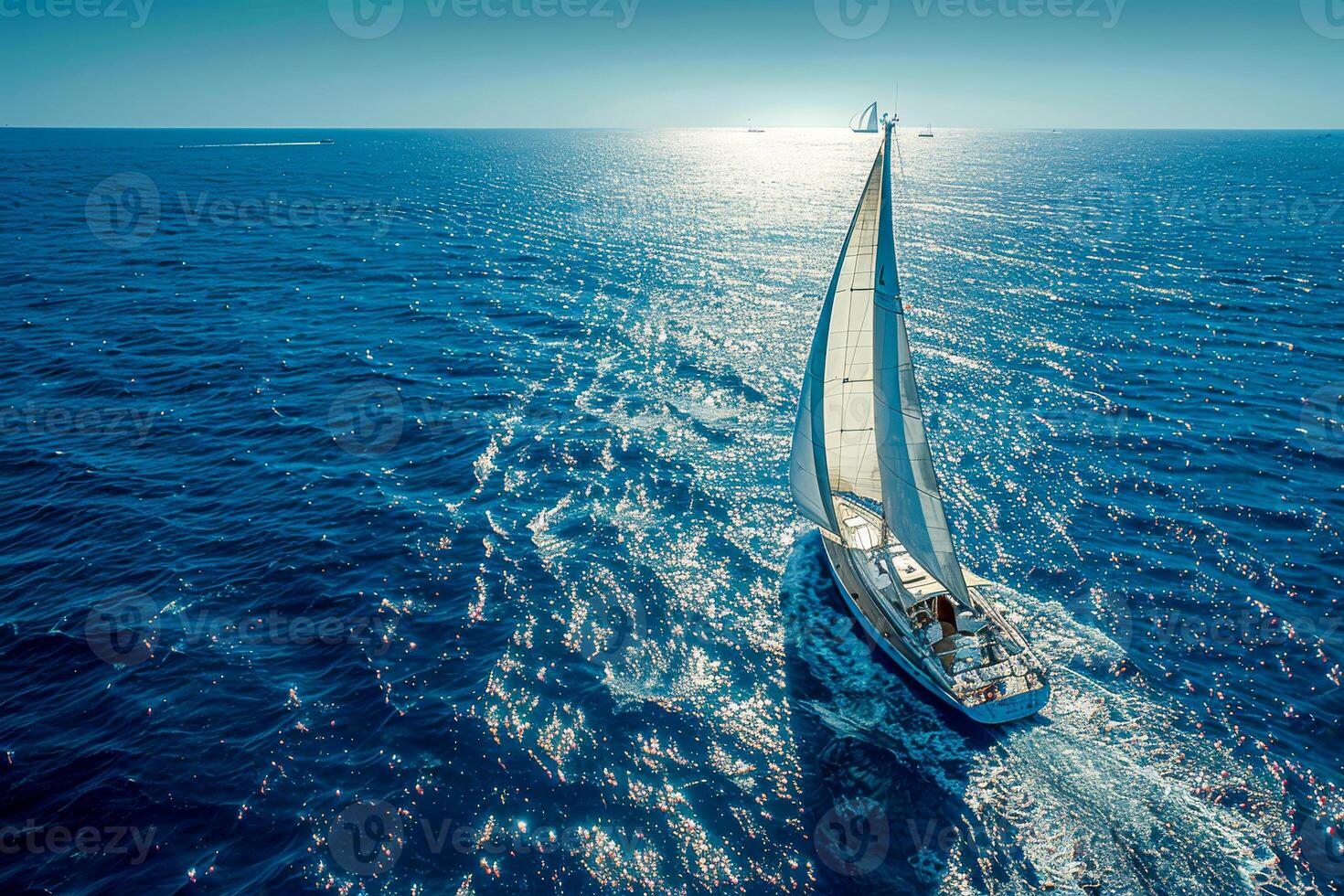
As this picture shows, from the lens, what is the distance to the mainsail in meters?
27.2

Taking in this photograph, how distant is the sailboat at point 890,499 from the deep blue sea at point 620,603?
1811 millimetres

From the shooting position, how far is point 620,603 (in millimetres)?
32719

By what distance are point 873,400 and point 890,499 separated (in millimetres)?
4965

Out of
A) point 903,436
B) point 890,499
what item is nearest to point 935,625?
point 890,499

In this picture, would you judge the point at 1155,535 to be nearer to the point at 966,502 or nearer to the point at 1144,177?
the point at 966,502

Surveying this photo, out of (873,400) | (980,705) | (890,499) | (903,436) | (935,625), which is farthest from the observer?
(890,499)

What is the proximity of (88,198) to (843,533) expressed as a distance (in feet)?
569

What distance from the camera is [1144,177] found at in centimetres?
19238

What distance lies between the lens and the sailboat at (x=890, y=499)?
2642 cm

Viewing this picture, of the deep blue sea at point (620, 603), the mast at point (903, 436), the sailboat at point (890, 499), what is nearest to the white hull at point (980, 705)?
the sailboat at point (890, 499)

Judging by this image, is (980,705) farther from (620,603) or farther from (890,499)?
(620,603)

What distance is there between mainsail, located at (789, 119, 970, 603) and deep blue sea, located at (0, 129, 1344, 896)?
5950 millimetres

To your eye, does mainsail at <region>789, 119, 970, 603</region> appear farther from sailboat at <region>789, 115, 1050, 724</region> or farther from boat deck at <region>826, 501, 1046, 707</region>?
boat deck at <region>826, 501, 1046, 707</region>

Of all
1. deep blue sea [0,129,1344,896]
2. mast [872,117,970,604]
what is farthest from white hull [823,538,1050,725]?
mast [872,117,970,604]
